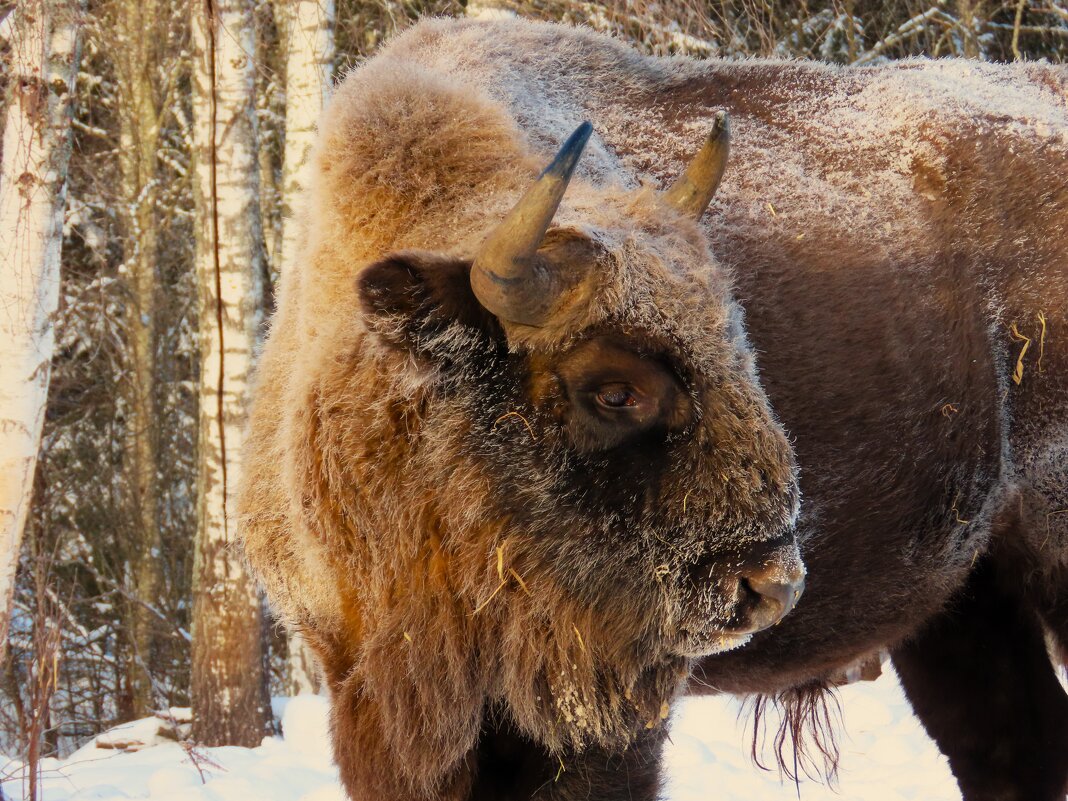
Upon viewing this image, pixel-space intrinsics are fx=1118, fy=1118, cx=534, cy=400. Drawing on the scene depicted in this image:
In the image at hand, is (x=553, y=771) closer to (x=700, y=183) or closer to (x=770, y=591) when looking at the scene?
(x=770, y=591)

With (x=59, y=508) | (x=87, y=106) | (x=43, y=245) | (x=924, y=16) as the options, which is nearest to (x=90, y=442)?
(x=59, y=508)

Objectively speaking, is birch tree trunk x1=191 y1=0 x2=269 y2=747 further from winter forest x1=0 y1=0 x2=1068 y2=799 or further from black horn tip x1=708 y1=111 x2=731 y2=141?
black horn tip x1=708 y1=111 x2=731 y2=141

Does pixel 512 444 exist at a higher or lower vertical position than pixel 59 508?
higher

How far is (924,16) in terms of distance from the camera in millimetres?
11000

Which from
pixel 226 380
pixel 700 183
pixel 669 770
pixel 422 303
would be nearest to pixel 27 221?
pixel 226 380

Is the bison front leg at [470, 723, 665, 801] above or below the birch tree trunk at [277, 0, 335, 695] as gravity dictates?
below

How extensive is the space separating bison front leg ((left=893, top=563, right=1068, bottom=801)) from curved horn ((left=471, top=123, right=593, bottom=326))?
9.00 ft

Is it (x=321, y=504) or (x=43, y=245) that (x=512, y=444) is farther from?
(x=43, y=245)

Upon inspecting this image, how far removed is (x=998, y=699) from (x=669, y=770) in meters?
1.45

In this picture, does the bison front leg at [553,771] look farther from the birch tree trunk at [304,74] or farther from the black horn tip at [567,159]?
the birch tree trunk at [304,74]

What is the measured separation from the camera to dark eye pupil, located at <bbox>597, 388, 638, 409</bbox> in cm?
286

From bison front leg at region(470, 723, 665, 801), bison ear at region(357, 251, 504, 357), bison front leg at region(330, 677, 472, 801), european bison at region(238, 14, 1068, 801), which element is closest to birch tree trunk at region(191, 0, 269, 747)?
european bison at region(238, 14, 1068, 801)

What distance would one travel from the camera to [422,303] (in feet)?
9.34

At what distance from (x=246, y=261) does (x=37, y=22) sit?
225 centimetres
